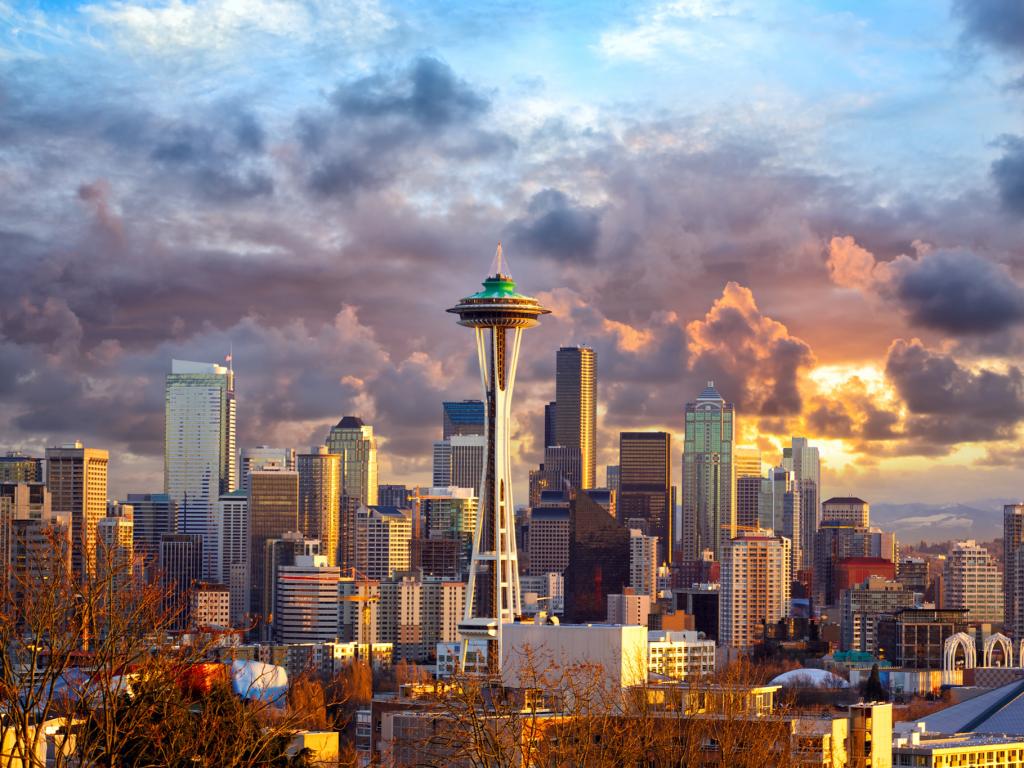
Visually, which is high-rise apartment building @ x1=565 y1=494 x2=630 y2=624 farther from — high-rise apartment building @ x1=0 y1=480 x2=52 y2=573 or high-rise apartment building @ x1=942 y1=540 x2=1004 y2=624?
high-rise apartment building @ x1=0 y1=480 x2=52 y2=573

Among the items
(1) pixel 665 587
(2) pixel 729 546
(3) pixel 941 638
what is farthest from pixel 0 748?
(1) pixel 665 587

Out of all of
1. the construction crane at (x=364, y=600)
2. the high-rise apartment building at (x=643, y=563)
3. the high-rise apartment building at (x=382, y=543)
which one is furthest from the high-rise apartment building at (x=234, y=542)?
the high-rise apartment building at (x=643, y=563)

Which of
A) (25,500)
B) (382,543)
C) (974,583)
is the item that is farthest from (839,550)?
(25,500)

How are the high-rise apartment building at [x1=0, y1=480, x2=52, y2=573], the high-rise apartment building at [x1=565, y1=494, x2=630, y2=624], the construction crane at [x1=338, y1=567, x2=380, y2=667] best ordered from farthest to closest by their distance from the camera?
the high-rise apartment building at [x1=565, y1=494, x2=630, y2=624]
the high-rise apartment building at [x1=0, y1=480, x2=52, y2=573]
the construction crane at [x1=338, y1=567, x2=380, y2=667]

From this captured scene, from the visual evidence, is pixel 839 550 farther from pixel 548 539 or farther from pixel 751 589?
pixel 751 589

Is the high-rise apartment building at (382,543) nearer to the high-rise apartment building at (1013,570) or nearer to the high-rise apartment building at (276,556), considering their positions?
the high-rise apartment building at (276,556)

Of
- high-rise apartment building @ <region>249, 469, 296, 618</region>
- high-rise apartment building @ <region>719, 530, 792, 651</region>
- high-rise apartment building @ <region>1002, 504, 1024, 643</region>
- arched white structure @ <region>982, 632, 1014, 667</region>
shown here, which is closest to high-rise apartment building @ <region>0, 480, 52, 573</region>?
high-rise apartment building @ <region>249, 469, 296, 618</region>
